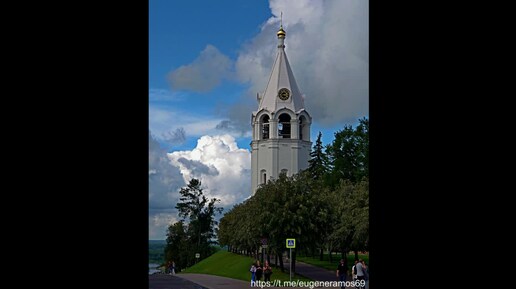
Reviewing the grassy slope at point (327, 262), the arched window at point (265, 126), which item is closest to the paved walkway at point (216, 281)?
the grassy slope at point (327, 262)

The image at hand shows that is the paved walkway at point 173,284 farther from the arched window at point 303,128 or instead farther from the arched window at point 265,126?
the arched window at point 303,128

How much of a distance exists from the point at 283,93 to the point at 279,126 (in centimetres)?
407

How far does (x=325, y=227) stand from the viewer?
118 ft

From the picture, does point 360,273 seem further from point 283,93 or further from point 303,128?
point 303,128

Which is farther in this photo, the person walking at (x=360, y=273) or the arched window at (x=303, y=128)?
the arched window at (x=303, y=128)

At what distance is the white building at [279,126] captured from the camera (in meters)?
80.0

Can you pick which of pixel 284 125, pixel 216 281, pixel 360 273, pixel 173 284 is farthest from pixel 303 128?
pixel 360 273

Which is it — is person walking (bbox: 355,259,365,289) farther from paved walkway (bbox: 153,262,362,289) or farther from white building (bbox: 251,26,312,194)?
white building (bbox: 251,26,312,194)

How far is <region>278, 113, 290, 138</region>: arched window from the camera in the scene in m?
81.2

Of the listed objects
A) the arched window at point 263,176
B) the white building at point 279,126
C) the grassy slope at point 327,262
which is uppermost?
the white building at point 279,126

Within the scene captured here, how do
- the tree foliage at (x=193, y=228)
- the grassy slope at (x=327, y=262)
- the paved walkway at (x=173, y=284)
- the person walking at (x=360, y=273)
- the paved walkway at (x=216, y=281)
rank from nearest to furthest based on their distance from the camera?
the person walking at (x=360, y=273), the paved walkway at (x=173, y=284), the paved walkway at (x=216, y=281), the grassy slope at (x=327, y=262), the tree foliage at (x=193, y=228)

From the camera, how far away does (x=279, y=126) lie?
81812mm

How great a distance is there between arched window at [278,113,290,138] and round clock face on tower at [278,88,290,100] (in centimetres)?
201
